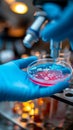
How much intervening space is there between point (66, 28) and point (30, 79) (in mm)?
237

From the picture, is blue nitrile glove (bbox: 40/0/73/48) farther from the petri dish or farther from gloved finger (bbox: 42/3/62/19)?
the petri dish

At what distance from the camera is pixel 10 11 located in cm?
158

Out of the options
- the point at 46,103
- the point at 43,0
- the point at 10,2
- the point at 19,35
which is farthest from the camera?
the point at 19,35

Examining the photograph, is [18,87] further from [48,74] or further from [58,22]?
[58,22]

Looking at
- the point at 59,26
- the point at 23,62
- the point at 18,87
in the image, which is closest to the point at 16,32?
the point at 23,62

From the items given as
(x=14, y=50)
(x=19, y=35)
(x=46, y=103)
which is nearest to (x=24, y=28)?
(x=19, y=35)

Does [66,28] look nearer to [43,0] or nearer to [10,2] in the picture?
[43,0]

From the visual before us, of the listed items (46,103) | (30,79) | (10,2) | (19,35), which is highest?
(10,2)

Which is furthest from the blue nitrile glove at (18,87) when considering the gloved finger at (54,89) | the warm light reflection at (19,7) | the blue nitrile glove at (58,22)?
the warm light reflection at (19,7)

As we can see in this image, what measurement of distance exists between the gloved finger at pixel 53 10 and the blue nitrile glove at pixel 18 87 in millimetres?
204

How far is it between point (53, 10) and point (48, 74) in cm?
26

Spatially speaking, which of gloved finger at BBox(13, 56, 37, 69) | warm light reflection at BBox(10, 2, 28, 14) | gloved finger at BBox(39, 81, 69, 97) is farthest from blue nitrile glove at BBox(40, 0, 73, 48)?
warm light reflection at BBox(10, 2, 28, 14)

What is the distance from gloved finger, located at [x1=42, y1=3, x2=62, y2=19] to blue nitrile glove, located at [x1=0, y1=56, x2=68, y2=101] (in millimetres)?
204

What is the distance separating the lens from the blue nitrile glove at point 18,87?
0.70 m
